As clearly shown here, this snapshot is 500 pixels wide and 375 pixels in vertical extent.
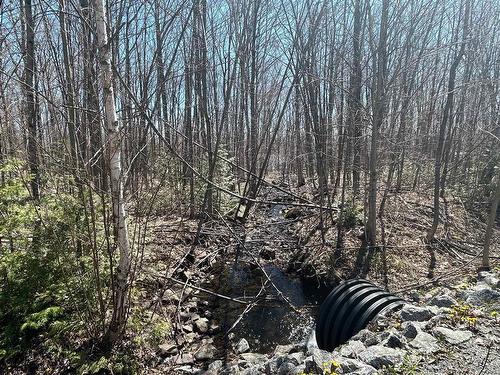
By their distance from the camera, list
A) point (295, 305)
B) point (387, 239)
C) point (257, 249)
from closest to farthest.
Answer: point (295, 305)
point (387, 239)
point (257, 249)

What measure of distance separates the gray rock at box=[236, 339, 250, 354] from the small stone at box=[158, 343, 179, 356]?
34.5 inches

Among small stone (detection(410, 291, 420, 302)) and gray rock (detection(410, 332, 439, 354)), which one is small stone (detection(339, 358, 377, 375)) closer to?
gray rock (detection(410, 332, 439, 354))

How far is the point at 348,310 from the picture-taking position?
4074 mm

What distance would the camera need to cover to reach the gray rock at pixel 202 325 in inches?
209

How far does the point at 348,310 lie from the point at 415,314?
2.45 ft

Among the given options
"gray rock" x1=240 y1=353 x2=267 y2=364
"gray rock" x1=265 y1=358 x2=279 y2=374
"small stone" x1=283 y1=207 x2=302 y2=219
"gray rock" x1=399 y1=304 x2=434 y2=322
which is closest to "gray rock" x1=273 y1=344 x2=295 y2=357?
"gray rock" x1=240 y1=353 x2=267 y2=364

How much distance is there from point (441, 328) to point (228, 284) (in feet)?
14.9

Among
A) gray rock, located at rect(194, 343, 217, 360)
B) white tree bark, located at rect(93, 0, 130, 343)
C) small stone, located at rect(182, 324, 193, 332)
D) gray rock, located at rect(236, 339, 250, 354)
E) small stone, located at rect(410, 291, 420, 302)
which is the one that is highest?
white tree bark, located at rect(93, 0, 130, 343)

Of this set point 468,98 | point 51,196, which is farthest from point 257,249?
point 468,98

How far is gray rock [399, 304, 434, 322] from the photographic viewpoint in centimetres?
362

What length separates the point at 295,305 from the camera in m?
6.25

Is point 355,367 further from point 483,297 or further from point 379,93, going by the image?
point 379,93

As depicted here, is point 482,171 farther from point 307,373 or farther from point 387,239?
point 307,373

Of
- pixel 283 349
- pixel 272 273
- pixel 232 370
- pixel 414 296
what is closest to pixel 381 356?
pixel 232 370
